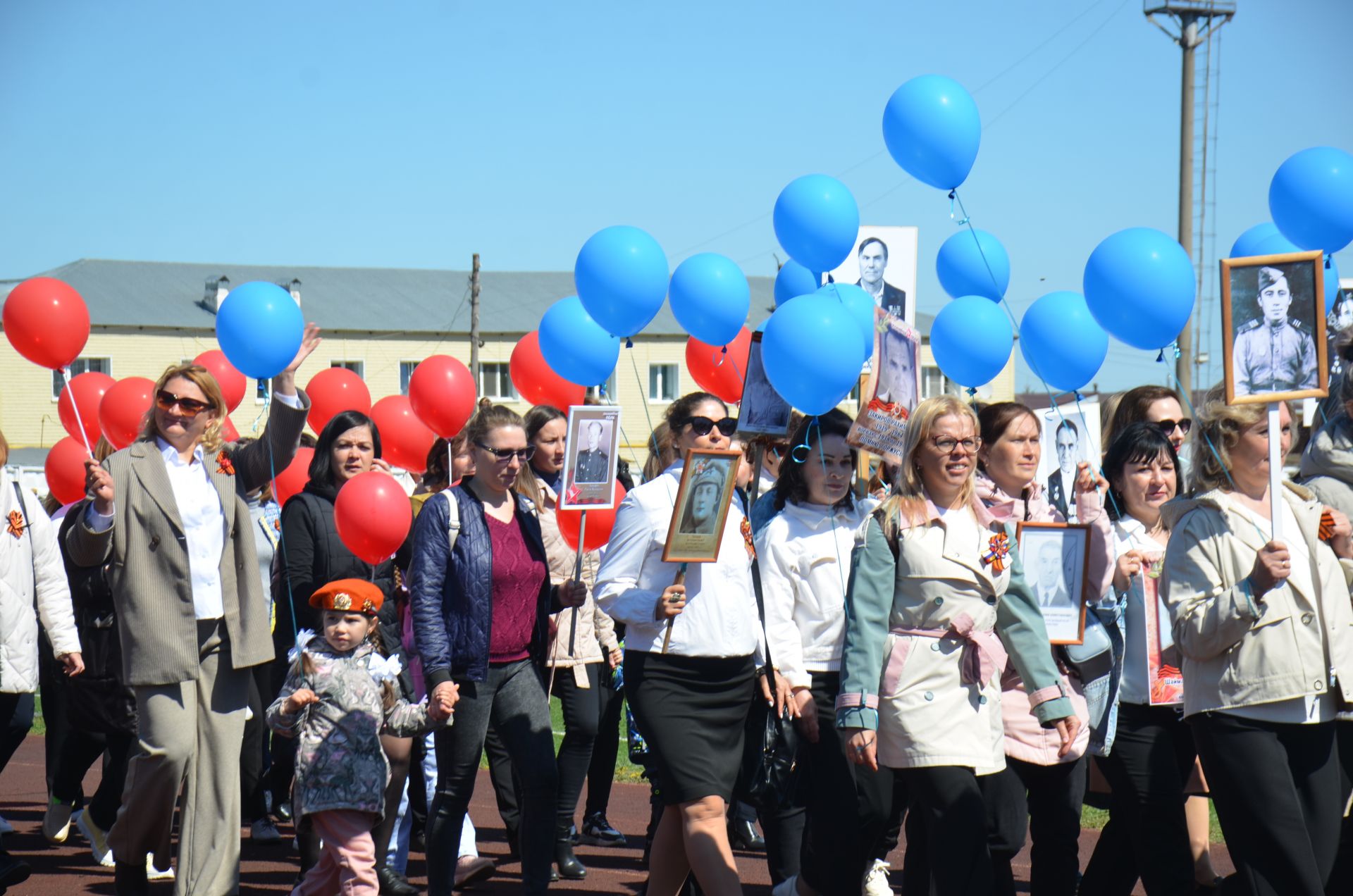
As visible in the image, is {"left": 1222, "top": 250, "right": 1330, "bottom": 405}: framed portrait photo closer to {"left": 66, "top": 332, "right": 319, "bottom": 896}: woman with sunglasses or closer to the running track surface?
the running track surface

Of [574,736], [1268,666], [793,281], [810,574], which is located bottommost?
[574,736]

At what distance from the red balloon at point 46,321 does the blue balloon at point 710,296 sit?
299 cm

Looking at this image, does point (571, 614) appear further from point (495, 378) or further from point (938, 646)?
point (495, 378)

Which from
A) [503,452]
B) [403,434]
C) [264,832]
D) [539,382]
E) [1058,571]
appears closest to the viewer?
[1058,571]

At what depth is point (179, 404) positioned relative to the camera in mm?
5949

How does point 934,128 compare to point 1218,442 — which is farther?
point 934,128

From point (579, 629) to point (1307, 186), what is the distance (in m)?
4.04

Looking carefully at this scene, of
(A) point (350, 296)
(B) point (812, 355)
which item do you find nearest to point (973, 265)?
(B) point (812, 355)

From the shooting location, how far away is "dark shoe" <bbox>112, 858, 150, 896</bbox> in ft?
19.4

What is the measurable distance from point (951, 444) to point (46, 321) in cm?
471

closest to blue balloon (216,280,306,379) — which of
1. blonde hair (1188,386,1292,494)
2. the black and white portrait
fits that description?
the black and white portrait

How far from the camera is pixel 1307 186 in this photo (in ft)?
21.8

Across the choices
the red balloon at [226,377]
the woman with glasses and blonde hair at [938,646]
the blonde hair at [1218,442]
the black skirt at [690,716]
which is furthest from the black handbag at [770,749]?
the red balloon at [226,377]

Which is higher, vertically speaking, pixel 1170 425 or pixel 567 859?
pixel 1170 425
